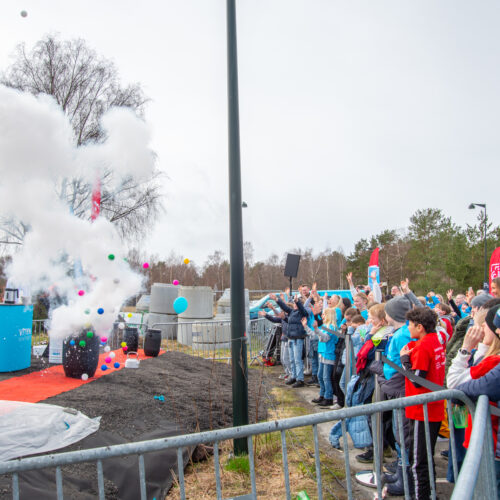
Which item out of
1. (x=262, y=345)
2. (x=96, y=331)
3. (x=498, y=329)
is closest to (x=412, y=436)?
(x=498, y=329)

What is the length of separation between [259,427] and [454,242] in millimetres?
36190

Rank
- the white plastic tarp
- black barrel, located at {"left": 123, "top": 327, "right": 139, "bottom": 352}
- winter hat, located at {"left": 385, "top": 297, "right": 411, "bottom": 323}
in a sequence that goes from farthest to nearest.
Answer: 1. black barrel, located at {"left": 123, "top": 327, "right": 139, "bottom": 352}
2. winter hat, located at {"left": 385, "top": 297, "right": 411, "bottom": 323}
3. the white plastic tarp

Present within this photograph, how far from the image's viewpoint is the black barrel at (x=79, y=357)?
25.6ft

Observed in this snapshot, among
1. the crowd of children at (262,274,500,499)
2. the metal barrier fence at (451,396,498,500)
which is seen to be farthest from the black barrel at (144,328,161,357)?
the metal barrier fence at (451,396,498,500)

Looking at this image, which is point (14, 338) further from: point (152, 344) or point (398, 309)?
point (398, 309)

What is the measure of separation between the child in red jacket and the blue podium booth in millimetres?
7637

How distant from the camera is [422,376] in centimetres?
385

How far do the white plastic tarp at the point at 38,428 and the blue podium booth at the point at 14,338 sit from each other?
3.40 meters

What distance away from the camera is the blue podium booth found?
8.36m

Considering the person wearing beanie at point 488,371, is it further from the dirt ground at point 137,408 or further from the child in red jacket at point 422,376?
the dirt ground at point 137,408

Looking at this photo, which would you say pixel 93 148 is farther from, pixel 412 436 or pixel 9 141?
pixel 412 436

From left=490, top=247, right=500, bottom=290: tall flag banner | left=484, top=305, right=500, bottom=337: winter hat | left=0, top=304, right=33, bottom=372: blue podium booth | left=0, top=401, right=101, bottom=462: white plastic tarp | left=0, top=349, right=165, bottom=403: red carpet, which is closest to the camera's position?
left=484, top=305, right=500, bottom=337: winter hat

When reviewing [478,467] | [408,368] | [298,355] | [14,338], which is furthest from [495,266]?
[14,338]

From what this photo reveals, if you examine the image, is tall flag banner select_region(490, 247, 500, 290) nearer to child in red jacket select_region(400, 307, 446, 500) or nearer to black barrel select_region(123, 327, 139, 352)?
child in red jacket select_region(400, 307, 446, 500)
